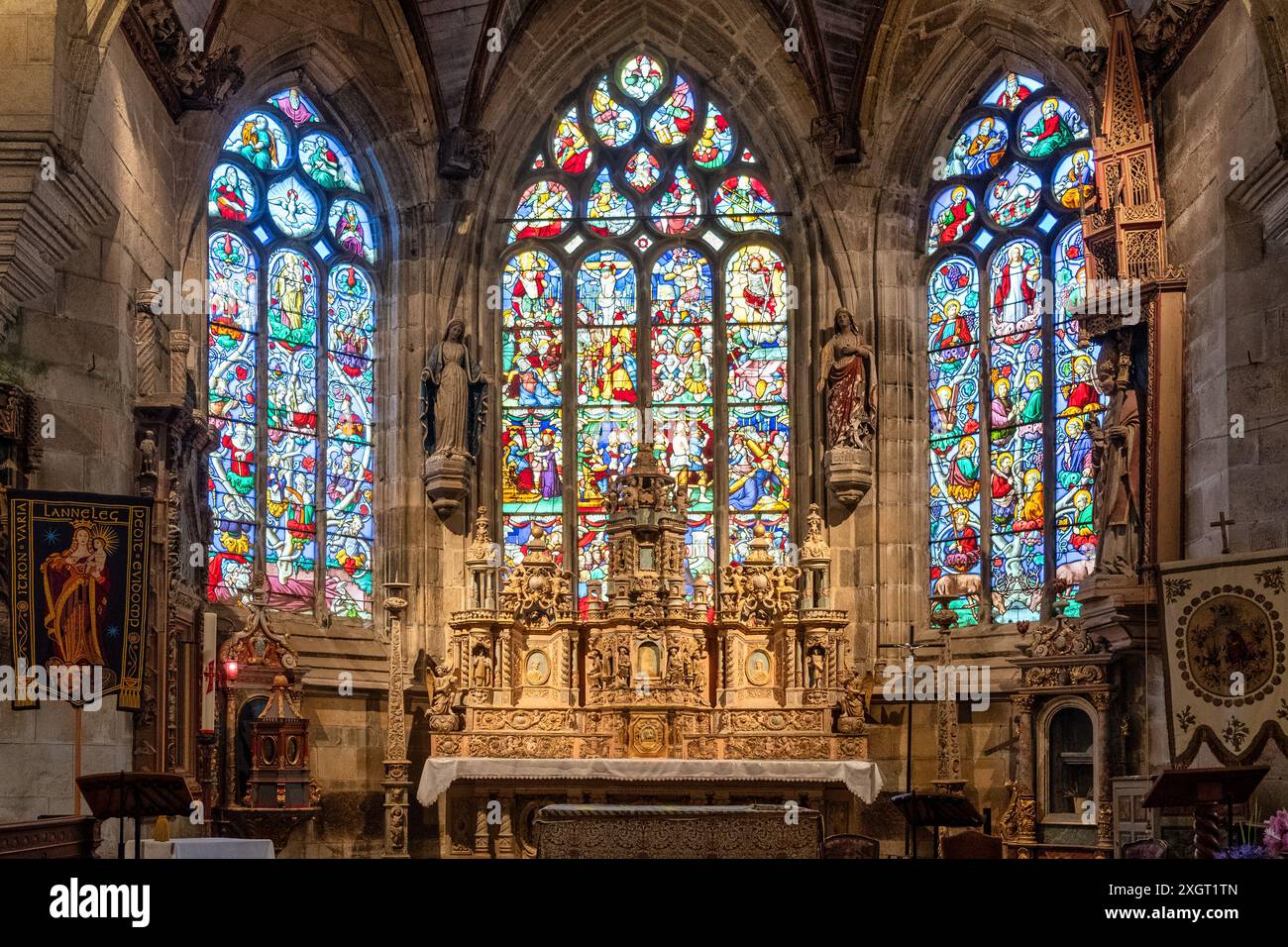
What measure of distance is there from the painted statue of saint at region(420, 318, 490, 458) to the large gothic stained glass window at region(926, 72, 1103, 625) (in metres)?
4.72

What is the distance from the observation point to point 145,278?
15695 millimetres

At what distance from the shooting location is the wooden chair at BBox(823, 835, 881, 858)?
12938 millimetres

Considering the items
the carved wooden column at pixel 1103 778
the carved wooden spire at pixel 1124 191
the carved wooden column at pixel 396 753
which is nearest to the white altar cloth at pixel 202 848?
the carved wooden column at pixel 396 753

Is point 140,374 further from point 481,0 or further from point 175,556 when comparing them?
point 481,0

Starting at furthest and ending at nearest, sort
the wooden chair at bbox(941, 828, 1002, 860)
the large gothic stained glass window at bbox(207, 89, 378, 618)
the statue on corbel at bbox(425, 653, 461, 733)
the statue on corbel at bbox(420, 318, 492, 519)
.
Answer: the statue on corbel at bbox(420, 318, 492, 519), the large gothic stained glass window at bbox(207, 89, 378, 618), the statue on corbel at bbox(425, 653, 461, 733), the wooden chair at bbox(941, 828, 1002, 860)

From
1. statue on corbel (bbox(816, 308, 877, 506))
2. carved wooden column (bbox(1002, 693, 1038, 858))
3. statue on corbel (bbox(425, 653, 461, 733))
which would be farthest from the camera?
statue on corbel (bbox(816, 308, 877, 506))

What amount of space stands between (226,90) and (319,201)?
2.51 meters

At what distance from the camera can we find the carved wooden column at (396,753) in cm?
1717

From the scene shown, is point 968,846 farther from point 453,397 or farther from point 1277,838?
point 453,397

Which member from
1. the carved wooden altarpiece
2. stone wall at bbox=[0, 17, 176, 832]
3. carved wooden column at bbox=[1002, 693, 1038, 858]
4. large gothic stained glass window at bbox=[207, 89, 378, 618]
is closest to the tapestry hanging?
the carved wooden altarpiece

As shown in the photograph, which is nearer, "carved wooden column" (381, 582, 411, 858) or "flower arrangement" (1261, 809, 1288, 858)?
"flower arrangement" (1261, 809, 1288, 858)

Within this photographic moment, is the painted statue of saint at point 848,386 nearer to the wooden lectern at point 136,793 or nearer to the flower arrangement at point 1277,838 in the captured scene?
the flower arrangement at point 1277,838

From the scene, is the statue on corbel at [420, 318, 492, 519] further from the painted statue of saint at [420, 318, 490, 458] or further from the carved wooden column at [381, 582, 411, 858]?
the carved wooden column at [381, 582, 411, 858]
